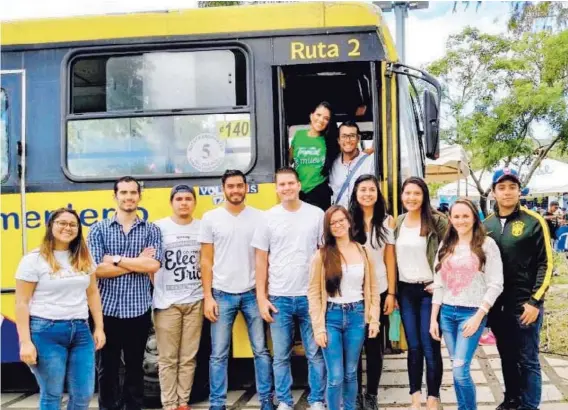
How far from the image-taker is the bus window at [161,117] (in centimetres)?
463

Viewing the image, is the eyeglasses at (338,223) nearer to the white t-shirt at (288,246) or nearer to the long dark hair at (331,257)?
the long dark hair at (331,257)

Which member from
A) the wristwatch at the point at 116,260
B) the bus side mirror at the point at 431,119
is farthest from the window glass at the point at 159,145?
the bus side mirror at the point at 431,119

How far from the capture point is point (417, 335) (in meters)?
4.18

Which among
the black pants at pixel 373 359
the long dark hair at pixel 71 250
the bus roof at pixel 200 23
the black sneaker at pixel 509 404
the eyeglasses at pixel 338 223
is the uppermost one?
the bus roof at pixel 200 23

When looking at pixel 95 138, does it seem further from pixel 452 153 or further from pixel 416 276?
pixel 452 153

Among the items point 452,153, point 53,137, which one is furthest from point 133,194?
point 452,153

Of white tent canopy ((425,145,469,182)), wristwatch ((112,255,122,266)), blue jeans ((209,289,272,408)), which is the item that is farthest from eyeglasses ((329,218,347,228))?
white tent canopy ((425,145,469,182))

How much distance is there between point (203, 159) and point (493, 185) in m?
2.18

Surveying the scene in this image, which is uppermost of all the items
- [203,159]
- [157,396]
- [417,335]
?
[203,159]

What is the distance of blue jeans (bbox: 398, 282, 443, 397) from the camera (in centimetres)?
413

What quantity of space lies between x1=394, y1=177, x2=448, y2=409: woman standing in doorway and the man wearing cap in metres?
0.46

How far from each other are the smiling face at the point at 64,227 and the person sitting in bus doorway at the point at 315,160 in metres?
1.88

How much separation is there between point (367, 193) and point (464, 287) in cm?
91

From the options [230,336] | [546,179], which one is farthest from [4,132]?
[546,179]
